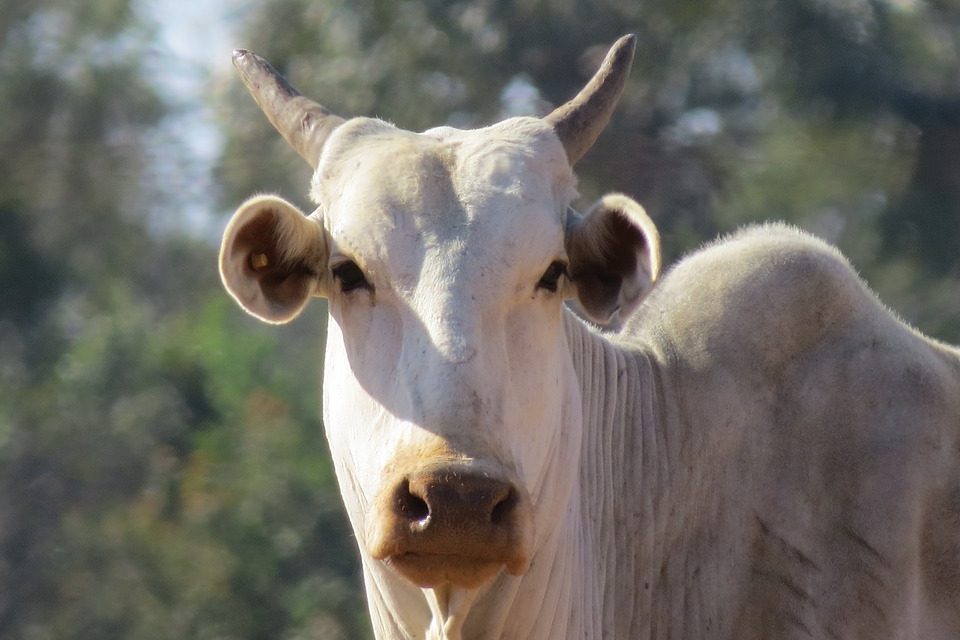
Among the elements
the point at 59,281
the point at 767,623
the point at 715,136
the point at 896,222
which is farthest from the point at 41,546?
the point at 767,623

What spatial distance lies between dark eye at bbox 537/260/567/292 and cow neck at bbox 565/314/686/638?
1.85 feet

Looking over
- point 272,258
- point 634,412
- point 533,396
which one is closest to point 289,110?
point 272,258

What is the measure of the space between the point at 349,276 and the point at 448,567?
39.1 inches

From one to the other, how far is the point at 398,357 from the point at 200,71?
1573 cm

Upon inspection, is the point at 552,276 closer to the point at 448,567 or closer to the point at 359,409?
the point at 359,409

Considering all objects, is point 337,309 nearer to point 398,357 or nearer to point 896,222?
point 398,357

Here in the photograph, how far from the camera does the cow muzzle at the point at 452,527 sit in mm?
4699

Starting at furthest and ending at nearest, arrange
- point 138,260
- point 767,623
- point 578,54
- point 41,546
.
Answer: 1. point 138,260
2. point 41,546
3. point 578,54
4. point 767,623

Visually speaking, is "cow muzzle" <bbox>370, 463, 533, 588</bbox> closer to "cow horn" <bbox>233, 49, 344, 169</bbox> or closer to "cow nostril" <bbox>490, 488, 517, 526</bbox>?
Result: "cow nostril" <bbox>490, 488, 517, 526</bbox>

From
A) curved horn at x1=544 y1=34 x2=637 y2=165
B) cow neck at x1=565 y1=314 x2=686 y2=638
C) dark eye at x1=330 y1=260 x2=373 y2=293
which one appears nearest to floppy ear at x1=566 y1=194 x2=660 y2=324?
curved horn at x1=544 y1=34 x2=637 y2=165

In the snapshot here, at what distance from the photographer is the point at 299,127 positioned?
5727 millimetres

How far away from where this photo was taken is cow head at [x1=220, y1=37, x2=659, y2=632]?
189 inches

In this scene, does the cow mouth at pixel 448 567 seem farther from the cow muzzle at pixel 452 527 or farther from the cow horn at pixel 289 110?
the cow horn at pixel 289 110

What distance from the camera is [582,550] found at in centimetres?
581
